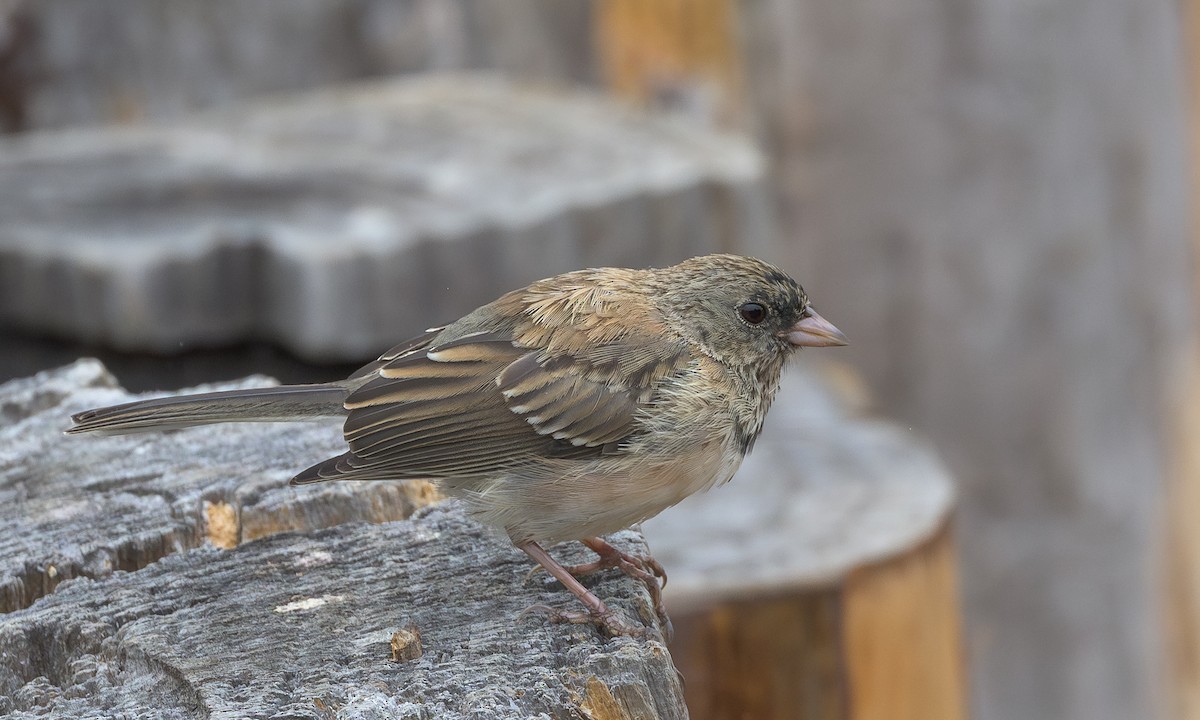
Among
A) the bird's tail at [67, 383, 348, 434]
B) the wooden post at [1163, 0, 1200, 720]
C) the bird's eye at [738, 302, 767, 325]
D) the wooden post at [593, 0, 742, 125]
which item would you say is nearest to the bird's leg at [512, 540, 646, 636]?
the bird's tail at [67, 383, 348, 434]

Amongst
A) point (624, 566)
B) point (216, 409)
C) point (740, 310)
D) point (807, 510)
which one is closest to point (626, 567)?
point (624, 566)

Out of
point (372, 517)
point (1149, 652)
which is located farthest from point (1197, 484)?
point (372, 517)

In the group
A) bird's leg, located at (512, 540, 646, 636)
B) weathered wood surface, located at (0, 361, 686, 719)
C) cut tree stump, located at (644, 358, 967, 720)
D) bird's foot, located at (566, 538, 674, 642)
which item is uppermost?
weathered wood surface, located at (0, 361, 686, 719)

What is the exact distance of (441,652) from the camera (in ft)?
6.66

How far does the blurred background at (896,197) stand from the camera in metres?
4.22

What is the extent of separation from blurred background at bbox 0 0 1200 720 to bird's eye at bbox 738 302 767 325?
1431 millimetres

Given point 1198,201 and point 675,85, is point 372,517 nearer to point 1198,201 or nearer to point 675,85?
point 1198,201

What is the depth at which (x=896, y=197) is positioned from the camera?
4.82m

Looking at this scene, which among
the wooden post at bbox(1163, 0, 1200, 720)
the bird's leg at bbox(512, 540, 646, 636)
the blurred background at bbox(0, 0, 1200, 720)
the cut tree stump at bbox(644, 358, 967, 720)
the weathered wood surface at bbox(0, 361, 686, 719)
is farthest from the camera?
the wooden post at bbox(1163, 0, 1200, 720)

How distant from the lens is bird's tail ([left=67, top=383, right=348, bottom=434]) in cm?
232

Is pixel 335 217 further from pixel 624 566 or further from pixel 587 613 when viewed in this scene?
pixel 587 613

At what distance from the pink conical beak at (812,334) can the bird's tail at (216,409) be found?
0.88 metres

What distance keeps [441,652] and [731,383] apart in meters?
0.82

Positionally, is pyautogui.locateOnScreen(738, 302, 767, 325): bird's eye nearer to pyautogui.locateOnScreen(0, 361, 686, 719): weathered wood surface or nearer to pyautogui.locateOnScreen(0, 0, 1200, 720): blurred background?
pyautogui.locateOnScreen(0, 361, 686, 719): weathered wood surface
